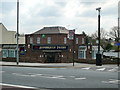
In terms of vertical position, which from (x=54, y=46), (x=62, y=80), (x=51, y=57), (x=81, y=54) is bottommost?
(x=62, y=80)

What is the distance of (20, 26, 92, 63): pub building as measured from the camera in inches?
1884

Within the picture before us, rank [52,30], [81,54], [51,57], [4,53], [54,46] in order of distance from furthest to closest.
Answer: [52,30]
[81,54]
[4,53]
[54,46]
[51,57]

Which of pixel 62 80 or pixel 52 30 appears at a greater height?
pixel 52 30

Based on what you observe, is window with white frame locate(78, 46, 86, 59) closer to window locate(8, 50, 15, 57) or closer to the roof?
the roof

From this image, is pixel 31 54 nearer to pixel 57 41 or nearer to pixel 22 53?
pixel 22 53

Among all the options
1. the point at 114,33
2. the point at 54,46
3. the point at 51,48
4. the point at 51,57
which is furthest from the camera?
the point at 114,33

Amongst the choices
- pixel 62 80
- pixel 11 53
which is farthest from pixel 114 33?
pixel 62 80

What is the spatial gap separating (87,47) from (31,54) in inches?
482

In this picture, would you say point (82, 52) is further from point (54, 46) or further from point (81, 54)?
point (54, 46)

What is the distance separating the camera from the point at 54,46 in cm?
4778

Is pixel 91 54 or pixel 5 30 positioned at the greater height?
pixel 5 30

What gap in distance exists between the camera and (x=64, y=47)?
48438mm

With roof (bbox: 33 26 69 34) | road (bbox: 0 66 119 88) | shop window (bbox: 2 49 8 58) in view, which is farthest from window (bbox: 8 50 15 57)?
road (bbox: 0 66 119 88)

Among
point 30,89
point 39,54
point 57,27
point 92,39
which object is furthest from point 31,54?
point 92,39
